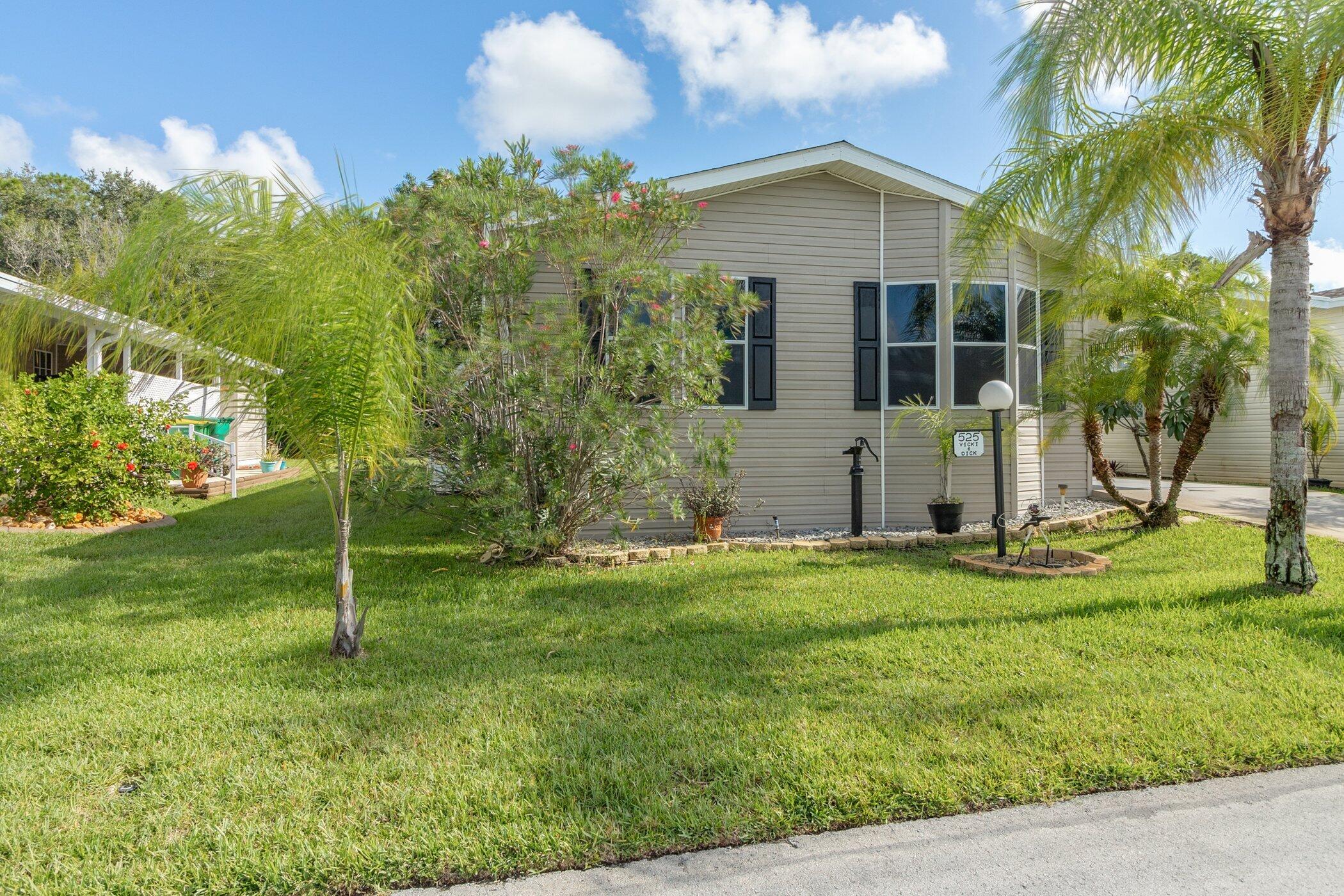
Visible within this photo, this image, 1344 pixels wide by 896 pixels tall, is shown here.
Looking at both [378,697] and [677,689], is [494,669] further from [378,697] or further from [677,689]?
[677,689]

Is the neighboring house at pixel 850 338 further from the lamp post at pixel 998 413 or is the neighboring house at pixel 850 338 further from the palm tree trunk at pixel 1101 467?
the lamp post at pixel 998 413

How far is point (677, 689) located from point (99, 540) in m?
7.46

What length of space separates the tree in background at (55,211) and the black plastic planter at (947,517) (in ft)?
84.3

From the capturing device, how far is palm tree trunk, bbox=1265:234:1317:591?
540 centimetres

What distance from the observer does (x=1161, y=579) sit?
6051 millimetres

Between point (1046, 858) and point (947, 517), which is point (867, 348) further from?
point (1046, 858)

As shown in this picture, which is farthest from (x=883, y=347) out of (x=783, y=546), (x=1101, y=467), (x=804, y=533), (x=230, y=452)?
(x=230, y=452)

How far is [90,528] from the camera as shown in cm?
887

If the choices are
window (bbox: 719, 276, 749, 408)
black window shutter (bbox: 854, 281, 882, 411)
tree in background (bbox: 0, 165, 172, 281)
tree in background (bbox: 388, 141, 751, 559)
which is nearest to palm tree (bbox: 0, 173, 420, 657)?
tree in background (bbox: 388, 141, 751, 559)

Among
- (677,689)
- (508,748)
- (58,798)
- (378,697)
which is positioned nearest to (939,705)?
(677,689)

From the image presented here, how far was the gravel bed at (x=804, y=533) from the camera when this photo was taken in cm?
818

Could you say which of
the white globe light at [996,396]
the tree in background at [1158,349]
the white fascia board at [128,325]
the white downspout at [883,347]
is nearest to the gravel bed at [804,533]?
the white downspout at [883,347]

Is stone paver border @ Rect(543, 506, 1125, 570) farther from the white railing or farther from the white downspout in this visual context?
the white railing

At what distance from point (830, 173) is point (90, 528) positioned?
942 centimetres
